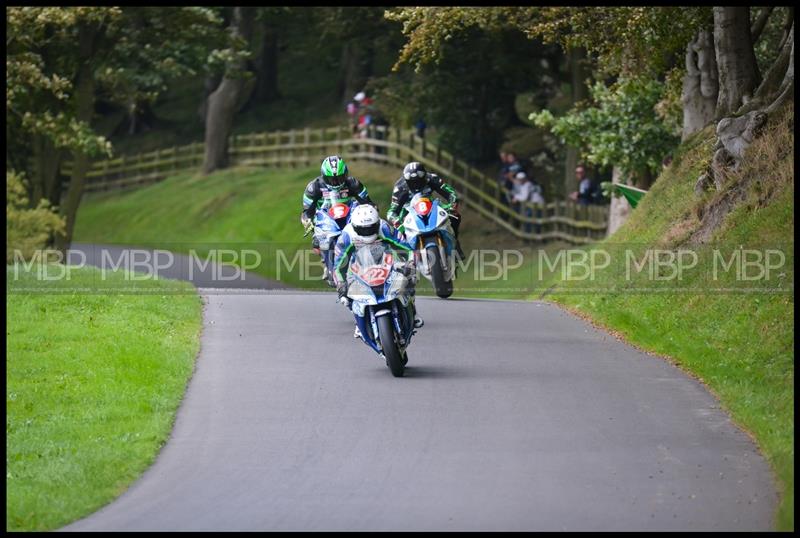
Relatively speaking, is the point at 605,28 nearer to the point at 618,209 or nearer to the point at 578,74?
the point at 618,209

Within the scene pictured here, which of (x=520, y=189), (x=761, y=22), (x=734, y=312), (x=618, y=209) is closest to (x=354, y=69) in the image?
(x=520, y=189)

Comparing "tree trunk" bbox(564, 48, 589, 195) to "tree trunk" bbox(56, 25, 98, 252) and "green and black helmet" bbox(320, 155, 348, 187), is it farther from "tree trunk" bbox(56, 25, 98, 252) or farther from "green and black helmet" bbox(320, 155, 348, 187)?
"green and black helmet" bbox(320, 155, 348, 187)

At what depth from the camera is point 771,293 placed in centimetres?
1702

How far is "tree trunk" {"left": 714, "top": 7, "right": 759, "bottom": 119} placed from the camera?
22.6 metres

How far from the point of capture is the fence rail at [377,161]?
38.4m

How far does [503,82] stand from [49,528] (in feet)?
105

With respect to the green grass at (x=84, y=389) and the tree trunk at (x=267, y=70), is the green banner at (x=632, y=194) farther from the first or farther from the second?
the tree trunk at (x=267, y=70)

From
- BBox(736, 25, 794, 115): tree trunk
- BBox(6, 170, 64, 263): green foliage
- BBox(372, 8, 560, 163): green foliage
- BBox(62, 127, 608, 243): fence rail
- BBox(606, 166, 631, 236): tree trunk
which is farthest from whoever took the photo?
BBox(372, 8, 560, 163): green foliage

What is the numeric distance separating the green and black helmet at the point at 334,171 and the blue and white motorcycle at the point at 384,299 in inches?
170

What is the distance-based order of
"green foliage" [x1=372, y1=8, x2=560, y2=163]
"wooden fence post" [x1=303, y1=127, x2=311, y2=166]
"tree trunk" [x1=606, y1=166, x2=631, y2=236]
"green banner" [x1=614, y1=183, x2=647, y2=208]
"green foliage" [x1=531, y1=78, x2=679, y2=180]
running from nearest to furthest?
"green banner" [x1=614, y1=183, x2=647, y2=208]
"green foliage" [x1=531, y1=78, x2=679, y2=180]
"tree trunk" [x1=606, y1=166, x2=631, y2=236]
"green foliage" [x1=372, y1=8, x2=560, y2=163]
"wooden fence post" [x1=303, y1=127, x2=311, y2=166]

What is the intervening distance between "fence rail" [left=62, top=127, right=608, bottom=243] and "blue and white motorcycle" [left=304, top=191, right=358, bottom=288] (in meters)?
17.4

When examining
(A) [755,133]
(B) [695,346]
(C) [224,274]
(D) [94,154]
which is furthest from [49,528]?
(C) [224,274]

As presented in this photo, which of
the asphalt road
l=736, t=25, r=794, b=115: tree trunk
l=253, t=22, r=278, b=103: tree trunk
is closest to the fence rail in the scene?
l=253, t=22, r=278, b=103: tree trunk

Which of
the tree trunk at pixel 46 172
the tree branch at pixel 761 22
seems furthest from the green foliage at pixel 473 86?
the tree branch at pixel 761 22
